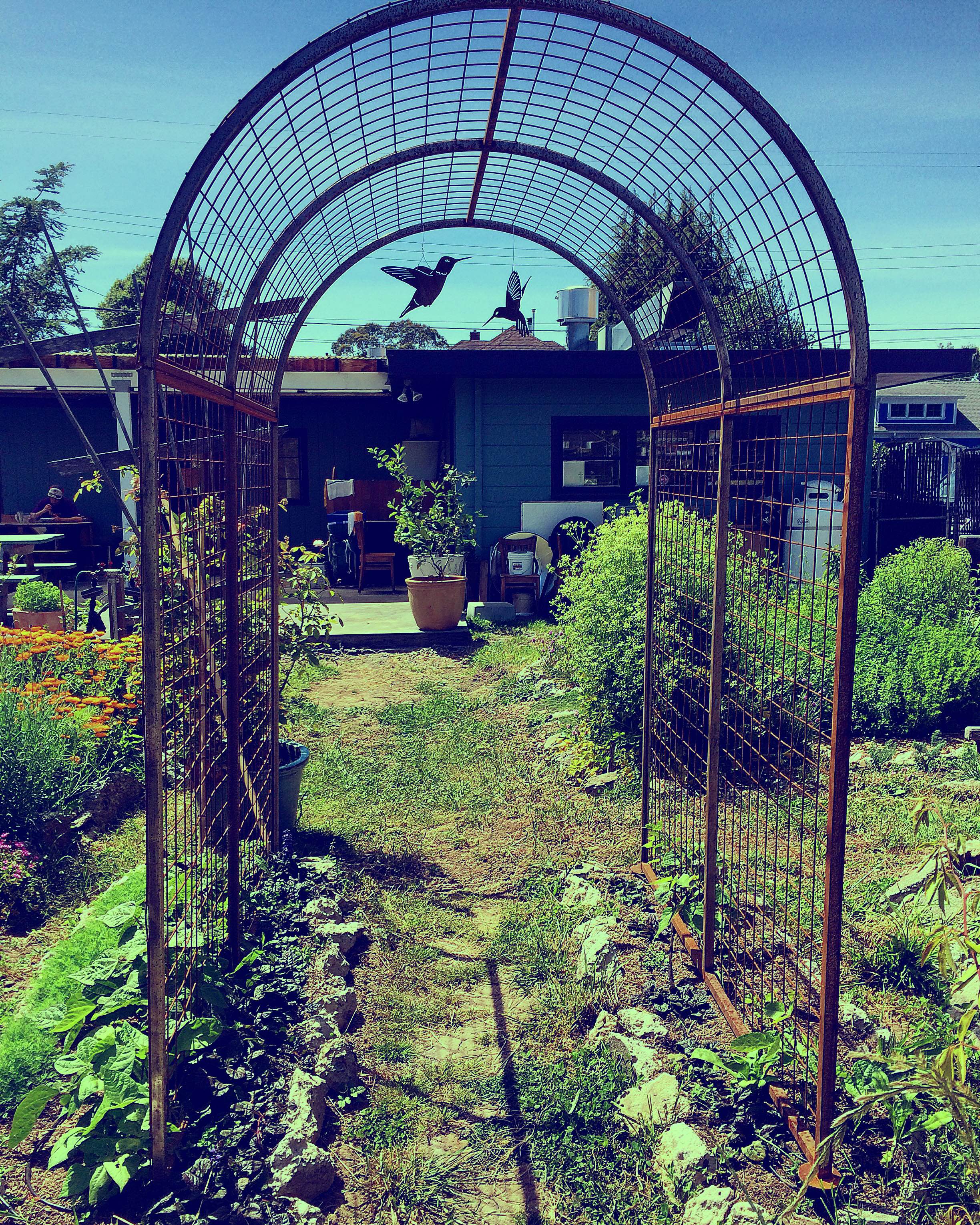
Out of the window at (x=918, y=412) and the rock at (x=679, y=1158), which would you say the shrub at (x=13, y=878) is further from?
the window at (x=918, y=412)

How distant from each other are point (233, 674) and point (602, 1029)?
1.79 m

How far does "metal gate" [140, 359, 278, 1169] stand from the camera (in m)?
2.32

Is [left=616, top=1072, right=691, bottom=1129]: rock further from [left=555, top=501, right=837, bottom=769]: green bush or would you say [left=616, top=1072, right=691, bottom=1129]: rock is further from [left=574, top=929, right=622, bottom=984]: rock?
[left=555, top=501, right=837, bottom=769]: green bush

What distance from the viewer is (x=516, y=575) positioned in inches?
436

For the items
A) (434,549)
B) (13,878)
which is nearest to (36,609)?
(434,549)

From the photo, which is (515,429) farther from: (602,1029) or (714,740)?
(602,1029)

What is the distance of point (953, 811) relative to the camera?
477 cm

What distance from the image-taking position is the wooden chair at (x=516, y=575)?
1105 cm

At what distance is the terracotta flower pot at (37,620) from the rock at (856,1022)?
6974 mm

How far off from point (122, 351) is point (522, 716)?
14274 millimetres

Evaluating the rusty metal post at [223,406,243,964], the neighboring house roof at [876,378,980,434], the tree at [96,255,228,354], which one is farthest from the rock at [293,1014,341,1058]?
the neighboring house roof at [876,378,980,434]

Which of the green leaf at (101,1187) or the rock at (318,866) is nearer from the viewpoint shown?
the green leaf at (101,1187)

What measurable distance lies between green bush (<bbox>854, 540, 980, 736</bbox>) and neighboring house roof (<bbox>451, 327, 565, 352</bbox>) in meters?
8.18

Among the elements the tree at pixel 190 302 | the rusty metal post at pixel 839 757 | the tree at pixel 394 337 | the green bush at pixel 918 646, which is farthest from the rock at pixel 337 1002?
the tree at pixel 394 337
